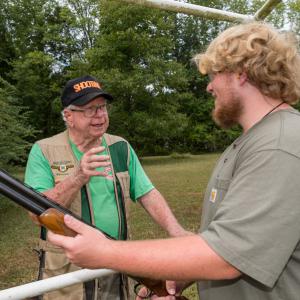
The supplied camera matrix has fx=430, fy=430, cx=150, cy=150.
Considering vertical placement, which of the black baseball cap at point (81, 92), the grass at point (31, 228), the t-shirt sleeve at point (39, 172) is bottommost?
the grass at point (31, 228)

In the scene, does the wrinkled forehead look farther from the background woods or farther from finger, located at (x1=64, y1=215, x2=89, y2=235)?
the background woods

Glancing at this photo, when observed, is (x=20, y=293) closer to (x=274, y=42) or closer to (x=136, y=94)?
(x=274, y=42)

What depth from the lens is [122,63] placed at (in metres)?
31.0

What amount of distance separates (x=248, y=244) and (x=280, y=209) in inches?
5.7

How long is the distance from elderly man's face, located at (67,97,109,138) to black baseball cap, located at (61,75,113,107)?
43 millimetres

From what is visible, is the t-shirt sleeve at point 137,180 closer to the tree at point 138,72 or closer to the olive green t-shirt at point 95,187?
the olive green t-shirt at point 95,187

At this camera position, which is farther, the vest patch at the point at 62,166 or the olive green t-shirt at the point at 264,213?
the vest patch at the point at 62,166

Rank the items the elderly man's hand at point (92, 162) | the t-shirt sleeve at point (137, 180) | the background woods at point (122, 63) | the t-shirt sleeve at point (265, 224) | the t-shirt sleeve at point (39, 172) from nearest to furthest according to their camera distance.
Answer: the t-shirt sleeve at point (265, 224), the elderly man's hand at point (92, 162), the t-shirt sleeve at point (39, 172), the t-shirt sleeve at point (137, 180), the background woods at point (122, 63)

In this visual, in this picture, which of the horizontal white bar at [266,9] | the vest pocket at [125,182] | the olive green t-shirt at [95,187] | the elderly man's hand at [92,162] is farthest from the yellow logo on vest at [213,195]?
the horizontal white bar at [266,9]

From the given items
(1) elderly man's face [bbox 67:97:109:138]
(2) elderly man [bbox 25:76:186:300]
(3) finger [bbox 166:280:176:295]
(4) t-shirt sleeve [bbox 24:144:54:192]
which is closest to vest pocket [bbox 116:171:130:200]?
(2) elderly man [bbox 25:76:186:300]

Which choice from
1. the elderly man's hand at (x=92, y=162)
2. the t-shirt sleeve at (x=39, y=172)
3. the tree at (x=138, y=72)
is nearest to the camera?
the elderly man's hand at (x=92, y=162)

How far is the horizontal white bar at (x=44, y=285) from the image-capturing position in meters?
1.70

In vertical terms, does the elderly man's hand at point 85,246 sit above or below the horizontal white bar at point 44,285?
above

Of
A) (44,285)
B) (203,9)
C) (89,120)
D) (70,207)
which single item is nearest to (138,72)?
(203,9)
